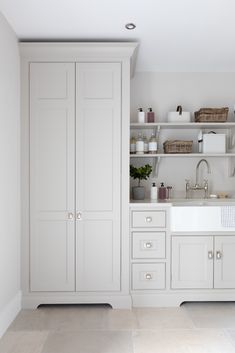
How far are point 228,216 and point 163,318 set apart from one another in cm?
108

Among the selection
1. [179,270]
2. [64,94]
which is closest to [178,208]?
[179,270]

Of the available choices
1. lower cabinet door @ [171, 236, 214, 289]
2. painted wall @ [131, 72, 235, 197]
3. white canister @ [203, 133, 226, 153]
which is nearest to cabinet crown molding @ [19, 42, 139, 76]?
painted wall @ [131, 72, 235, 197]

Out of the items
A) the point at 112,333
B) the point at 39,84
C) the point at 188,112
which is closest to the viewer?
the point at 112,333

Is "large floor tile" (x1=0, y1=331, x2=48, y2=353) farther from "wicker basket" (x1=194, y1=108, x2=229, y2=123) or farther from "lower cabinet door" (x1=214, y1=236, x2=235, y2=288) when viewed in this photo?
"wicker basket" (x1=194, y1=108, x2=229, y2=123)

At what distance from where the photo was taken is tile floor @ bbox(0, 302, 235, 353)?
2430 millimetres

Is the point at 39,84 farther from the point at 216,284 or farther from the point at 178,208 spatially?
the point at 216,284

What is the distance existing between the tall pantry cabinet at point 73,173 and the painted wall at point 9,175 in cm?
11

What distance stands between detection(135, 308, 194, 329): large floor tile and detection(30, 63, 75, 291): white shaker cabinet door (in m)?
0.70

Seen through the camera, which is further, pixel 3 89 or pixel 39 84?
pixel 39 84

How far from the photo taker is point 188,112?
12.1ft

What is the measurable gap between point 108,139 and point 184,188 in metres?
1.19

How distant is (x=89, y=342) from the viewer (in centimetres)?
251

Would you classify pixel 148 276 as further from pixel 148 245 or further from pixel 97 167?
pixel 97 167

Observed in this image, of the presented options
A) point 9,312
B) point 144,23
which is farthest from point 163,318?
point 144,23
